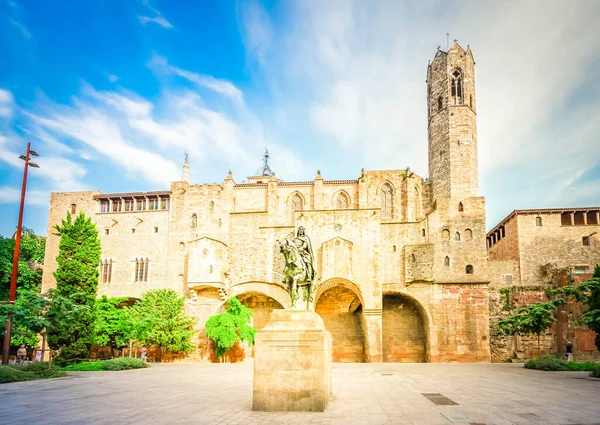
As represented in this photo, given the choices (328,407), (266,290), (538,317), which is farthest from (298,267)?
(266,290)

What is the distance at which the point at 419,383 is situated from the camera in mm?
18438

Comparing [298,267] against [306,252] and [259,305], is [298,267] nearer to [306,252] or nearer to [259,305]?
[306,252]

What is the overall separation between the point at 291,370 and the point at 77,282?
20.7 meters

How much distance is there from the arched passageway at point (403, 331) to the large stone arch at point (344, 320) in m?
2.11

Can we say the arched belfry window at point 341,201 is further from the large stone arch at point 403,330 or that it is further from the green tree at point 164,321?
the green tree at point 164,321

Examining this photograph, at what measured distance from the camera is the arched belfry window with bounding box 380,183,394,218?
44156mm

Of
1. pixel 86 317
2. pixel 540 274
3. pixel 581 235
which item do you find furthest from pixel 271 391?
pixel 581 235

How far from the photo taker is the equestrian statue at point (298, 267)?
12391 mm

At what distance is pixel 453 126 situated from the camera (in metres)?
41.3

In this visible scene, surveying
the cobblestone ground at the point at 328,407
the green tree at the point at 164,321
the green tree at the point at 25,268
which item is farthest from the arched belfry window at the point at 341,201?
the cobblestone ground at the point at 328,407

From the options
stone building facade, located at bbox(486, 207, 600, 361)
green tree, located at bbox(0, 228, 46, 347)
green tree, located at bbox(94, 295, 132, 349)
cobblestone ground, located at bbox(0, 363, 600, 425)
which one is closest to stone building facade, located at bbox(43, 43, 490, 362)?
stone building facade, located at bbox(486, 207, 600, 361)

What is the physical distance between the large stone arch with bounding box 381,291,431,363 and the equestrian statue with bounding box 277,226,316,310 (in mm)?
26334

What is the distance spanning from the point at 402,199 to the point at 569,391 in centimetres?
2898

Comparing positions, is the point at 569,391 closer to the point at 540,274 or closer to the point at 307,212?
the point at 307,212
